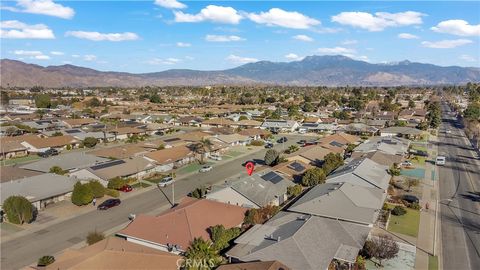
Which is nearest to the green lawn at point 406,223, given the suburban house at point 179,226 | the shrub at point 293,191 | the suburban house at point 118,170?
the shrub at point 293,191

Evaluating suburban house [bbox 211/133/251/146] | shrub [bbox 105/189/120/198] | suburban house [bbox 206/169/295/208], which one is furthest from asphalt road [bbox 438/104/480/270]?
suburban house [bbox 211/133/251/146]

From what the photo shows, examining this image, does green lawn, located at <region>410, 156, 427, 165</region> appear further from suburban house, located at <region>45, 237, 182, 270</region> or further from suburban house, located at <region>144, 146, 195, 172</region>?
suburban house, located at <region>45, 237, 182, 270</region>

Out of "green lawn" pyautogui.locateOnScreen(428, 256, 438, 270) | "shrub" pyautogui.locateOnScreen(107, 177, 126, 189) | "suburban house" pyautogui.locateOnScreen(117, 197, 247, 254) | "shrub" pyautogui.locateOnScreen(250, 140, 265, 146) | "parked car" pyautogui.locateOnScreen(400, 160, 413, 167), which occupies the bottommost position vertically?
"shrub" pyautogui.locateOnScreen(250, 140, 265, 146)

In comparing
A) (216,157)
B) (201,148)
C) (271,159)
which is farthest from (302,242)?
(216,157)

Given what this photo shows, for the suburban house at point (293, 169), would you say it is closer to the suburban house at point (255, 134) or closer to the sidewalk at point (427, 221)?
the sidewalk at point (427, 221)

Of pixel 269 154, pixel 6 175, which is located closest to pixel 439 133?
pixel 269 154

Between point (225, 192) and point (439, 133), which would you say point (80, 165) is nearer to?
point (225, 192)

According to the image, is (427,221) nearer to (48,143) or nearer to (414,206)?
(414,206)

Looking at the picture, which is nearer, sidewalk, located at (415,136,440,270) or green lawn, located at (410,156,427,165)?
sidewalk, located at (415,136,440,270)
